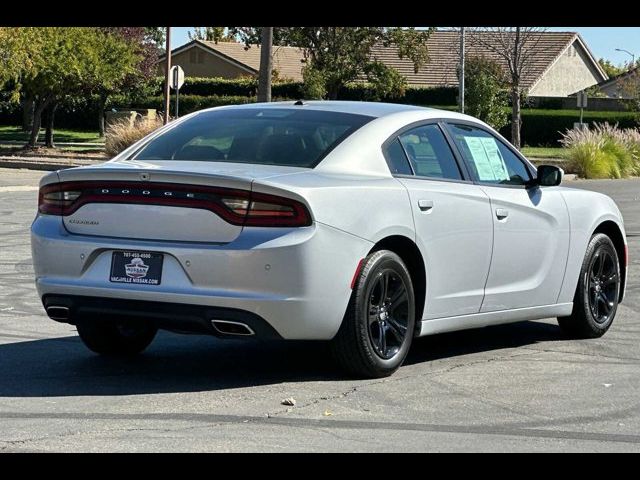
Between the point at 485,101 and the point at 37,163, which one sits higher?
the point at 485,101

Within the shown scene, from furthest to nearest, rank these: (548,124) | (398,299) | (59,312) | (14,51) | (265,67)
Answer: (548,124)
(14,51)
(265,67)
(398,299)
(59,312)

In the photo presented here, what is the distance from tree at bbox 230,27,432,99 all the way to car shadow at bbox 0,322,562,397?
45.4 m

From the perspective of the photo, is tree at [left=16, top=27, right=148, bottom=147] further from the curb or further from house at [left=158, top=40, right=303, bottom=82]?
house at [left=158, top=40, right=303, bottom=82]

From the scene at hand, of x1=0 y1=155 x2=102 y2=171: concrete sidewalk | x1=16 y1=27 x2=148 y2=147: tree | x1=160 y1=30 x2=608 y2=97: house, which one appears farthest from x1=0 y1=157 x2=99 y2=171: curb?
x1=160 y1=30 x2=608 y2=97: house

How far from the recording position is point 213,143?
7.94 meters

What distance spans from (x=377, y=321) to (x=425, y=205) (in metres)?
0.76

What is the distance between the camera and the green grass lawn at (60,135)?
5294cm

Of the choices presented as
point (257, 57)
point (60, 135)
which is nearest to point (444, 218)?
point (60, 135)

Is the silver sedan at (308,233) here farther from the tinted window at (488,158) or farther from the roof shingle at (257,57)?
the roof shingle at (257,57)

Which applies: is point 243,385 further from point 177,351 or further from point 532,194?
point 532,194

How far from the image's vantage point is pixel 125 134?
115 ft

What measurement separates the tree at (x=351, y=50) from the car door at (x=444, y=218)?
45.9m

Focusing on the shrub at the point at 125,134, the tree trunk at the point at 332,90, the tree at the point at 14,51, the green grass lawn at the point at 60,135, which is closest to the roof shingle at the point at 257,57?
the green grass lawn at the point at 60,135

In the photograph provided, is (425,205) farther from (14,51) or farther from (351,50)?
(351,50)
